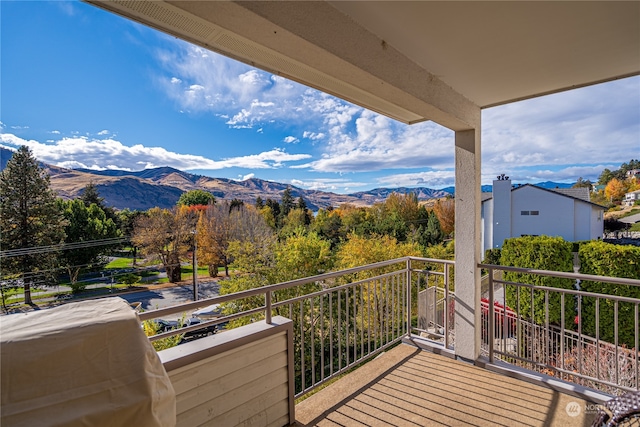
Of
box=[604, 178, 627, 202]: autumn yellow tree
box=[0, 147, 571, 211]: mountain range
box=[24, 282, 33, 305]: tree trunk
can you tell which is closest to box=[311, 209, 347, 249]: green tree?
box=[0, 147, 571, 211]: mountain range

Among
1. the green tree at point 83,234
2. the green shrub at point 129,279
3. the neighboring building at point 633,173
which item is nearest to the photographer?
the neighboring building at point 633,173

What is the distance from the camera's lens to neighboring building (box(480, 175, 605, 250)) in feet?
48.8

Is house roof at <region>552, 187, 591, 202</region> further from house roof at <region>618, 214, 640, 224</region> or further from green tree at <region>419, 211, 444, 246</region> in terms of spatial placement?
green tree at <region>419, 211, 444, 246</region>

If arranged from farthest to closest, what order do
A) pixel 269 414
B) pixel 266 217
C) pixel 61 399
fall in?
pixel 266 217
pixel 269 414
pixel 61 399

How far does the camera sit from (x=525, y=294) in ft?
32.7

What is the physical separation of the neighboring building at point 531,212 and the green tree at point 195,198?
19.4 meters

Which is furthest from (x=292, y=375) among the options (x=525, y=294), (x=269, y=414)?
(x=525, y=294)

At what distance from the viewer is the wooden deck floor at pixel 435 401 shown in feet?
7.36

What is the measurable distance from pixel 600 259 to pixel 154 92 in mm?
34972

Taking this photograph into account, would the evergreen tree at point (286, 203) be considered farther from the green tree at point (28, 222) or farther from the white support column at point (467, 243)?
the white support column at point (467, 243)

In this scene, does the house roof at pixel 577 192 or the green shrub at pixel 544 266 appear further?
the house roof at pixel 577 192

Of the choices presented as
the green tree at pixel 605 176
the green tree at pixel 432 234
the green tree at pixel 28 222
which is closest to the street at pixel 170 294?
the green tree at pixel 28 222

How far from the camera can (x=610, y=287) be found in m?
9.13

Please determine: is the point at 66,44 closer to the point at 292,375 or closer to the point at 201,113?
the point at 201,113
